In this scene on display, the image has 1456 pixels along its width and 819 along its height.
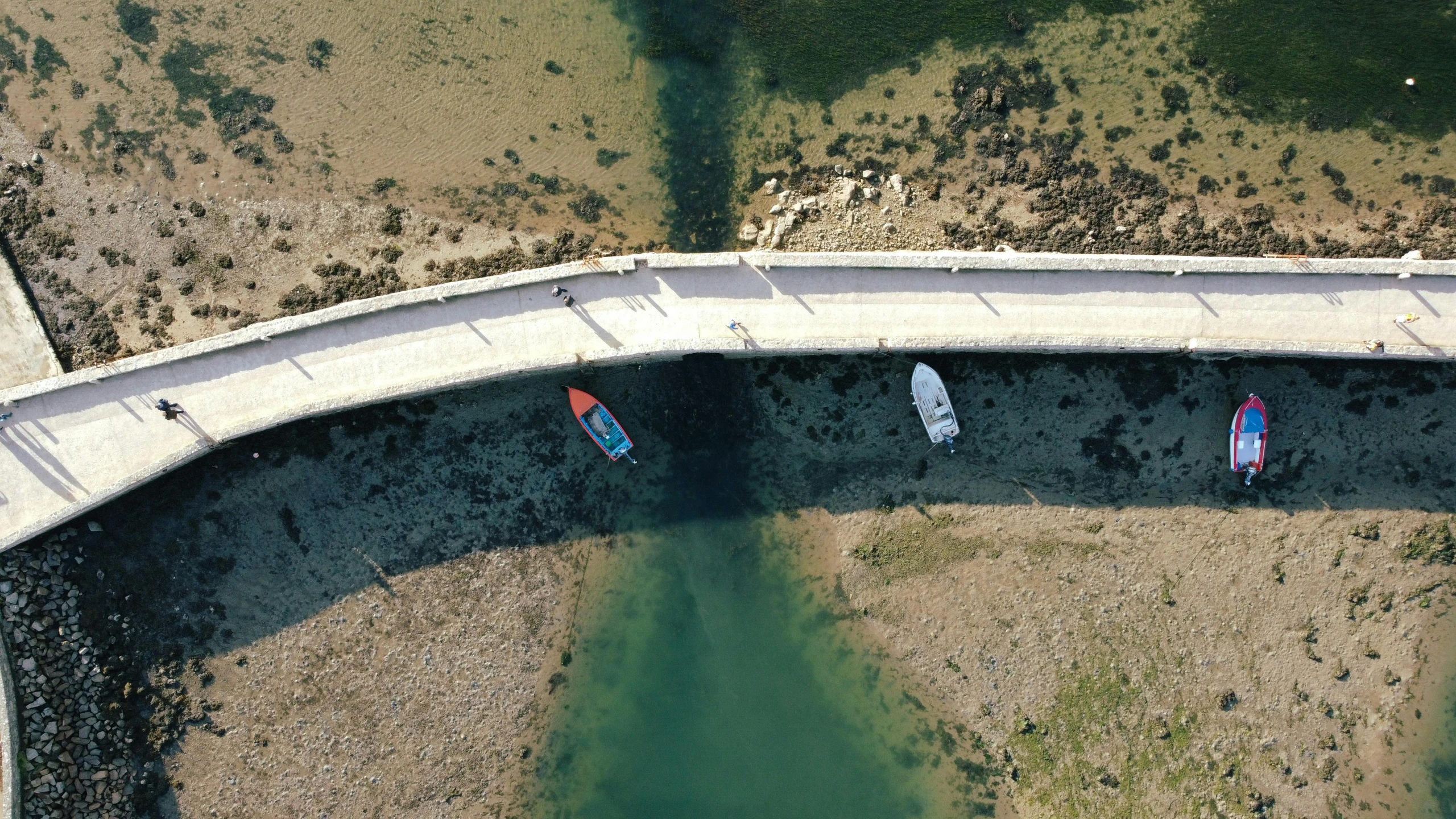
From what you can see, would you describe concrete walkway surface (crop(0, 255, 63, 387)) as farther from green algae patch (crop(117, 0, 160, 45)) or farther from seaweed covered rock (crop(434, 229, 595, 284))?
seaweed covered rock (crop(434, 229, 595, 284))

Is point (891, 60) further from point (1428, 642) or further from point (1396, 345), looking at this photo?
A: point (1428, 642)

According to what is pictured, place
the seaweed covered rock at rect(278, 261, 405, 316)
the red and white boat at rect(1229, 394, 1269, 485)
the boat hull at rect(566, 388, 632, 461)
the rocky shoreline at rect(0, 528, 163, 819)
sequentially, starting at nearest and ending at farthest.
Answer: the rocky shoreline at rect(0, 528, 163, 819) → the red and white boat at rect(1229, 394, 1269, 485) → the boat hull at rect(566, 388, 632, 461) → the seaweed covered rock at rect(278, 261, 405, 316)

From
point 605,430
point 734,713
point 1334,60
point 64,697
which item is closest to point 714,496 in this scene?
point 605,430

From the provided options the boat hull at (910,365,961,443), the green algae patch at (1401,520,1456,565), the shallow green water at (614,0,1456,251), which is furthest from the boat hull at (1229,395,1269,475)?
the shallow green water at (614,0,1456,251)

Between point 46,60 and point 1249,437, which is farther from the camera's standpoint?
point 46,60

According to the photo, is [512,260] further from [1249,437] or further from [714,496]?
[1249,437]

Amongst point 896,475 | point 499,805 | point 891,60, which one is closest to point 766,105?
point 891,60
